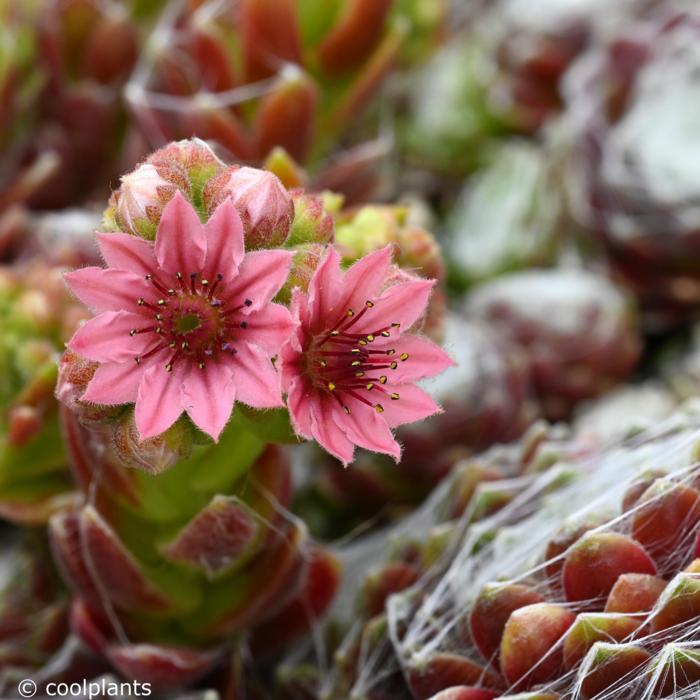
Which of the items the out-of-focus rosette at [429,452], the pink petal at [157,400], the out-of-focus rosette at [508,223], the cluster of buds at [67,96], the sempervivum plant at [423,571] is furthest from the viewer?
the out-of-focus rosette at [508,223]

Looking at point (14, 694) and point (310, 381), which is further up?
point (310, 381)

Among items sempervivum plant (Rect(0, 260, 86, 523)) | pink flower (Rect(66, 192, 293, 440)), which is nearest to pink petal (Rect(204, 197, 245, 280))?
pink flower (Rect(66, 192, 293, 440))

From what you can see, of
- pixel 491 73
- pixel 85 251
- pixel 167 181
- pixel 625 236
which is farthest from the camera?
pixel 491 73

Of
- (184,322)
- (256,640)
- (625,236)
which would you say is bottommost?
(256,640)

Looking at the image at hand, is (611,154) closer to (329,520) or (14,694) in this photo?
(329,520)

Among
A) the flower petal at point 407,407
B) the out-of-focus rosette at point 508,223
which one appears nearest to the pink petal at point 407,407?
the flower petal at point 407,407

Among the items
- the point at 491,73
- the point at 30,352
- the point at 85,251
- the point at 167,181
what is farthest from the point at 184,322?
the point at 491,73

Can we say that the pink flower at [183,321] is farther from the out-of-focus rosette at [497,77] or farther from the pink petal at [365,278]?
the out-of-focus rosette at [497,77]
